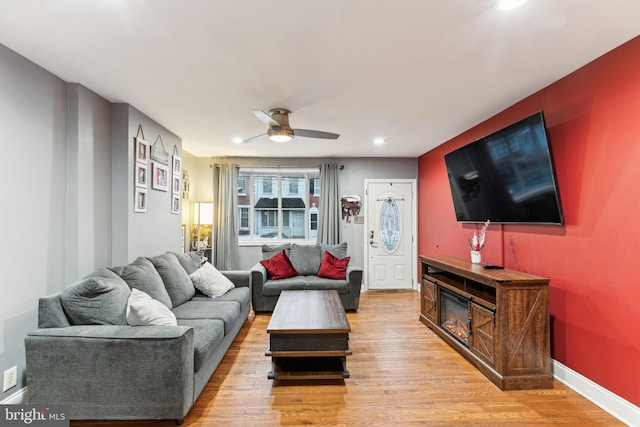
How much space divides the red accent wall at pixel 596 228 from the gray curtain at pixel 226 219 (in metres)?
4.54

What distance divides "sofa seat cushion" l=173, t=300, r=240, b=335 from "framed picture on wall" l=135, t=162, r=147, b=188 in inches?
56.5

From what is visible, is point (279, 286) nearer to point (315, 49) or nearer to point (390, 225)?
point (390, 225)

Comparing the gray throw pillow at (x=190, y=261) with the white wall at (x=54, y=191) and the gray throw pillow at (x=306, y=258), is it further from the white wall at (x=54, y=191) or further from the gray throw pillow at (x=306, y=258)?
the gray throw pillow at (x=306, y=258)

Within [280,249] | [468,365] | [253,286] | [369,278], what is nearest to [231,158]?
[280,249]

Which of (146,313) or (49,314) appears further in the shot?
(146,313)

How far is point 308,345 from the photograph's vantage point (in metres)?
2.59

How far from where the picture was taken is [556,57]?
2281 mm

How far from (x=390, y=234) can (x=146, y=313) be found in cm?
456

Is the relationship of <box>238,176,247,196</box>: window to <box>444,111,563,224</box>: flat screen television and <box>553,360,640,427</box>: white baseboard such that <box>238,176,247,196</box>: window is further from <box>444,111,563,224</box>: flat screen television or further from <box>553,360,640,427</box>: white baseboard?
<box>553,360,640,427</box>: white baseboard

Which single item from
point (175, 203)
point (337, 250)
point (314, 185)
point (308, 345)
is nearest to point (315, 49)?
point (308, 345)

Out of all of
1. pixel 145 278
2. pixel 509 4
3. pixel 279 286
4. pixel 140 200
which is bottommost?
pixel 279 286

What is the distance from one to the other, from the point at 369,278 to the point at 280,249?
6.34 ft

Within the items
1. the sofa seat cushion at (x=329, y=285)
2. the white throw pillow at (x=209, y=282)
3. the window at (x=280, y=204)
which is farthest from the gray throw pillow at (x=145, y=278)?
the window at (x=280, y=204)

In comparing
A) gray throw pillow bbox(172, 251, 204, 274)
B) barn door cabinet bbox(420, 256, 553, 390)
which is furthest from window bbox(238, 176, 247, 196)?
barn door cabinet bbox(420, 256, 553, 390)
